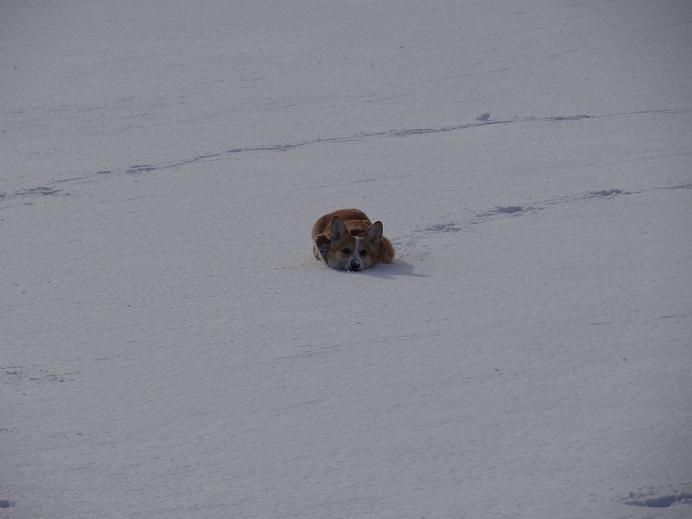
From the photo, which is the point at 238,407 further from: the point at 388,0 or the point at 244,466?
the point at 388,0

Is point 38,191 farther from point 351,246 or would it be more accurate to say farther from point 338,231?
point 351,246

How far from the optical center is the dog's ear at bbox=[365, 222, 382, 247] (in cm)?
781

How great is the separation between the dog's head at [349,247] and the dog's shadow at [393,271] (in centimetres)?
8

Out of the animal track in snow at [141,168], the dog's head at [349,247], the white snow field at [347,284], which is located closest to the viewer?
the white snow field at [347,284]

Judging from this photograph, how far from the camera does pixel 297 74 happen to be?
14.7 m

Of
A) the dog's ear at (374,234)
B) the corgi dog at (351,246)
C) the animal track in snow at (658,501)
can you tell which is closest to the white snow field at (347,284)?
the animal track in snow at (658,501)

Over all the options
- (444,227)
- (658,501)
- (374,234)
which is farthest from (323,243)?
(658,501)

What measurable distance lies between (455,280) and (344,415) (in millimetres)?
2513

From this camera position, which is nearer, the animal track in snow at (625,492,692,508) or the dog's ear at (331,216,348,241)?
the animal track in snow at (625,492,692,508)

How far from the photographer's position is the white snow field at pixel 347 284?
4.41 meters

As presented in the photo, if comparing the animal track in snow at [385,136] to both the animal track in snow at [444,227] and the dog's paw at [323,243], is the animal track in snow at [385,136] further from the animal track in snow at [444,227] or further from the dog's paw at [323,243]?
the dog's paw at [323,243]

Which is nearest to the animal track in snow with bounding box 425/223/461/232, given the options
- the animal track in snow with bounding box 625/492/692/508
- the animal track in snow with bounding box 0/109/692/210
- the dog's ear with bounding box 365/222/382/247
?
the animal track in snow with bounding box 0/109/692/210

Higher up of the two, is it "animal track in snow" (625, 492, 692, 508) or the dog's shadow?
the dog's shadow

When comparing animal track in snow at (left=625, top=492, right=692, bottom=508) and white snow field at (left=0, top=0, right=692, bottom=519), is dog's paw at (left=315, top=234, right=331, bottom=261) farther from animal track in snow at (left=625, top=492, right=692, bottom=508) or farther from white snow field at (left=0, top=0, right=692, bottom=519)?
animal track in snow at (left=625, top=492, right=692, bottom=508)
